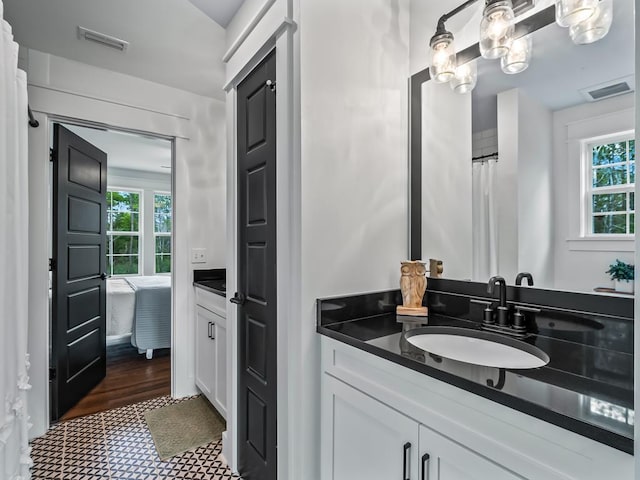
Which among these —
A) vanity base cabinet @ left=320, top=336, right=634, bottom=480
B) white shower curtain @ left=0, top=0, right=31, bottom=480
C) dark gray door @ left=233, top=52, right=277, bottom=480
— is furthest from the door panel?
white shower curtain @ left=0, top=0, right=31, bottom=480

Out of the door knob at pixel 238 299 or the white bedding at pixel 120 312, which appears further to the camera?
the white bedding at pixel 120 312

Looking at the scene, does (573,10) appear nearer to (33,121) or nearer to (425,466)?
(425,466)

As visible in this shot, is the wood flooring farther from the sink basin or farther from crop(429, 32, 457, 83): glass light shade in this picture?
crop(429, 32, 457, 83): glass light shade

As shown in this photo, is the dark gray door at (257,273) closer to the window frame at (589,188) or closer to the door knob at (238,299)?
the door knob at (238,299)

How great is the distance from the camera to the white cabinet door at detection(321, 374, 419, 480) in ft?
3.17

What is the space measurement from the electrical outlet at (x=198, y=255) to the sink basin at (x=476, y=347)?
80.9 inches

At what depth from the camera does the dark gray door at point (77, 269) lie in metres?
2.38

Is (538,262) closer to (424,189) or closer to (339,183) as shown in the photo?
(424,189)

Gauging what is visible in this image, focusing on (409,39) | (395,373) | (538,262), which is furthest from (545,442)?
(409,39)

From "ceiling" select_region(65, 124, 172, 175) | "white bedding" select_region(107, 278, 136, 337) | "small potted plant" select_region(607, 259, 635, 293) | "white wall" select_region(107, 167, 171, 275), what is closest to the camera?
"small potted plant" select_region(607, 259, 635, 293)

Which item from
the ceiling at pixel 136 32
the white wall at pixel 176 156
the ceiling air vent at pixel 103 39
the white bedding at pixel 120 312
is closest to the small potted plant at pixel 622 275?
the ceiling at pixel 136 32

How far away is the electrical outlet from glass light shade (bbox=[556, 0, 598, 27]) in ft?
8.46

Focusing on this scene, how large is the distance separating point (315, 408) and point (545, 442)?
2.68 ft

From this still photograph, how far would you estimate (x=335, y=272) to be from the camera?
138 cm
